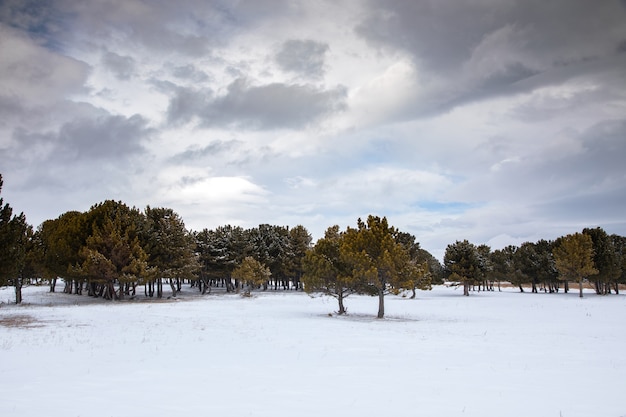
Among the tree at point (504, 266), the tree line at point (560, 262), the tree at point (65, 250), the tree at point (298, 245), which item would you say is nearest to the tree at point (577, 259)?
the tree line at point (560, 262)

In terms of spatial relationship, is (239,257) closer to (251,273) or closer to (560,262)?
(251,273)

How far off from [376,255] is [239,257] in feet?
177

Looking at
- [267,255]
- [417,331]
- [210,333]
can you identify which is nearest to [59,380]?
[210,333]

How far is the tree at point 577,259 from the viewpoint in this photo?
79.2 m

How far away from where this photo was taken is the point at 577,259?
261 feet

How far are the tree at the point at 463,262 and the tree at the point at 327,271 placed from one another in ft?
176

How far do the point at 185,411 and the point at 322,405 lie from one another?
347cm

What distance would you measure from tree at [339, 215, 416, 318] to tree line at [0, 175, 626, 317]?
0.10 meters

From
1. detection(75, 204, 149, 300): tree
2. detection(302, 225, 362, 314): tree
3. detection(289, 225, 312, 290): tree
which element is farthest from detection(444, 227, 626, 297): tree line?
detection(75, 204, 149, 300): tree

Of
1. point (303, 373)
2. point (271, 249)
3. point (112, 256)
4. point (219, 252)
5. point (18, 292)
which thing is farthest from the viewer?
point (271, 249)

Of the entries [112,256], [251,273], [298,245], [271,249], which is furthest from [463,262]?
[112,256]

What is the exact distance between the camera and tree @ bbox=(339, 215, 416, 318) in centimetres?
3750

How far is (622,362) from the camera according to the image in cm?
1761

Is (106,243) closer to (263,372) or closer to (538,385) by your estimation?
(263,372)
